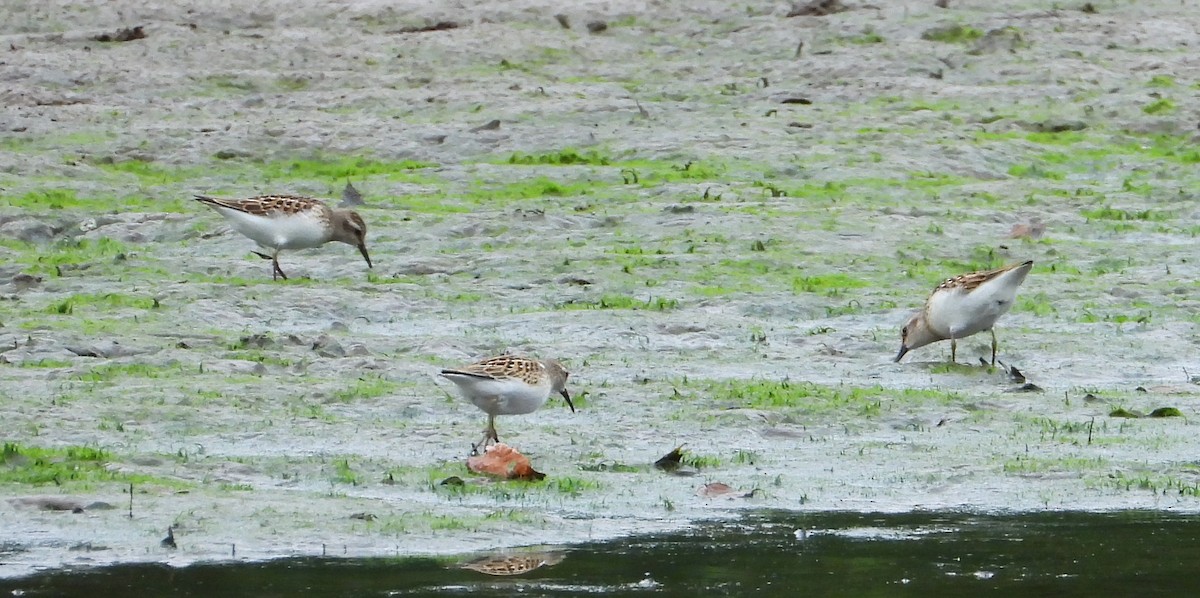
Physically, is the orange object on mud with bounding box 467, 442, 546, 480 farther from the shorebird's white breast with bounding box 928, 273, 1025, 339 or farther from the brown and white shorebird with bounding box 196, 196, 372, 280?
the brown and white shorebird with bounding box 196, 196, 372, 280

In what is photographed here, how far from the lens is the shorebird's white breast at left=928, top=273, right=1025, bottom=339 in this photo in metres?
12.3

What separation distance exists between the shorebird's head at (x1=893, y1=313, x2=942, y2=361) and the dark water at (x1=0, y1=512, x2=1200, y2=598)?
407 cm

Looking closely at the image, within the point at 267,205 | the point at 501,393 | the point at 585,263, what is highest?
the point at 501,393

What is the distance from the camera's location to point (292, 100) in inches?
857

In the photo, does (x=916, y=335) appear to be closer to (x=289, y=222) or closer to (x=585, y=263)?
(x=585, y=263)

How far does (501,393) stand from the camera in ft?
31.4

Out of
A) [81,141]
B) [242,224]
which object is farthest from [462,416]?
[81,141]

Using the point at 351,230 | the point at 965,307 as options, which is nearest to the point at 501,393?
the point at 965,307

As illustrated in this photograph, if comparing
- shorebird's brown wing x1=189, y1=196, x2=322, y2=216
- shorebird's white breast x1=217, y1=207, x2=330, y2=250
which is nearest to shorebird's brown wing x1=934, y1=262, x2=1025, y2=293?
shorebird's white breast x1=217, y1=207, x2=330, y2=250

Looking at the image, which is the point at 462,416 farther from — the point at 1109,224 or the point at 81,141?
the point at 81,141

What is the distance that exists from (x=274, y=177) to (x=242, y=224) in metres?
3.82

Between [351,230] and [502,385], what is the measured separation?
5.83m

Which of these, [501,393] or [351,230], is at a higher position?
[501,393]

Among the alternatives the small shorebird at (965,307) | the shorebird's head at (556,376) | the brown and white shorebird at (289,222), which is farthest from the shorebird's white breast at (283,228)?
the shorebird's head at (556,376)
